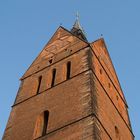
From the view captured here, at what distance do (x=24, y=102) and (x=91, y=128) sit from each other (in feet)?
16.5

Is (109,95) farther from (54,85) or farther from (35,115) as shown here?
(35,115)

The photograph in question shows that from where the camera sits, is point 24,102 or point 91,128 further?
point 24,102

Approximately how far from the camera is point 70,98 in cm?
1406

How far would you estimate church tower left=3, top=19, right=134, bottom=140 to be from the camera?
12656mm

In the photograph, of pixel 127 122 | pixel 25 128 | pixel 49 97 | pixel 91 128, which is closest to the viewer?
pixel 91 128

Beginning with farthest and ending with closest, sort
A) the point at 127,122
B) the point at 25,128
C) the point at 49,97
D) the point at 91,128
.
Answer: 1. the point at 127,122
2. the point at 49,97
3. the point at 25,128
4. the point at 91,128

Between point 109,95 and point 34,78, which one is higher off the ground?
point 34,78

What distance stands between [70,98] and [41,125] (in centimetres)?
150

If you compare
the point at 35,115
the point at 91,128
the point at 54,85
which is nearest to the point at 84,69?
the point at 54,85

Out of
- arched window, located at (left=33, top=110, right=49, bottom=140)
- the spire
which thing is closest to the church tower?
arched window, located at (left=33, top=110, right=49, bottom=140)

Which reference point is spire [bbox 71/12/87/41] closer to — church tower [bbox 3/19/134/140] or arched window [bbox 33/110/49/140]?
church tower [bbox 3/19/134/140]

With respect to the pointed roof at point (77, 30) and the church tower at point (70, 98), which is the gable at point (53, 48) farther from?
the pointed roof at point (77, 30)

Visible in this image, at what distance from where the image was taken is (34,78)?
1764 centimetres

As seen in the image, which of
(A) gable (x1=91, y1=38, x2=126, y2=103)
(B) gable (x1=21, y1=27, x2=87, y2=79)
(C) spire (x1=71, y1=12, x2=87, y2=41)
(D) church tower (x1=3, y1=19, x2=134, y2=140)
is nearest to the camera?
(D) church tower (x1=3, y1=19, x2=134, y2=140)
